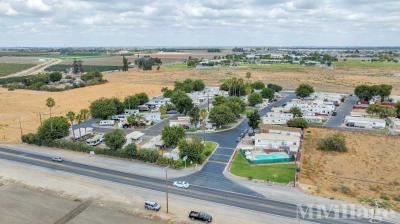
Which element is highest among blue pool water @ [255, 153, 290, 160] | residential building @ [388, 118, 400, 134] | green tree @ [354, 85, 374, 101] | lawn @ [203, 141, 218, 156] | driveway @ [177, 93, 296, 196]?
green tree @ [354, 85, 374, 101]

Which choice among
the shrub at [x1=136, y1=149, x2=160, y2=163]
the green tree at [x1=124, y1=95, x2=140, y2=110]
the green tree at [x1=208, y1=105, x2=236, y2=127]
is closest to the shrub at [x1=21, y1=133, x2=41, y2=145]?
the shrub at [x1=136, y1=149, x2=160, y2=163]

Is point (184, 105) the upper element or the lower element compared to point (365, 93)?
lower

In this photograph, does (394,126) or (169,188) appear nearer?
(169,188)

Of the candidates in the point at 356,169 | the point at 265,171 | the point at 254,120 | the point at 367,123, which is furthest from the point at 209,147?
the point at 367,123

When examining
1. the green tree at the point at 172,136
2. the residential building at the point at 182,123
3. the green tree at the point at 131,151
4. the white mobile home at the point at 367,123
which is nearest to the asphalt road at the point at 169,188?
the green tree at the point at 131,151

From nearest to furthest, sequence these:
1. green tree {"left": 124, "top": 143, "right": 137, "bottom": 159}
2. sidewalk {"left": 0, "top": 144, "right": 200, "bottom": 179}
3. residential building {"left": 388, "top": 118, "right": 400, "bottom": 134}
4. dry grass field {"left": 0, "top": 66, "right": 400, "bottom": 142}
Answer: sidewalk {"left": 0, "top": 144, "right": 200, "bottom": 179}, green tree {"left": 124, "top": 143, "right": 137, "bottom": 159}, residential building {"left": 388, "top": 118, "right": 400, "bottom": 134}, dry grass field {"left": 0, "top": 66, "right": 400, "bottom": 142}

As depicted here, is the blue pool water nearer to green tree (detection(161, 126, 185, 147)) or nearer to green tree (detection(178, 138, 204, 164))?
green tree (detection(178, 138, 204, 164))

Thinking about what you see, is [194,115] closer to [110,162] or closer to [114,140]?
[114,140]
